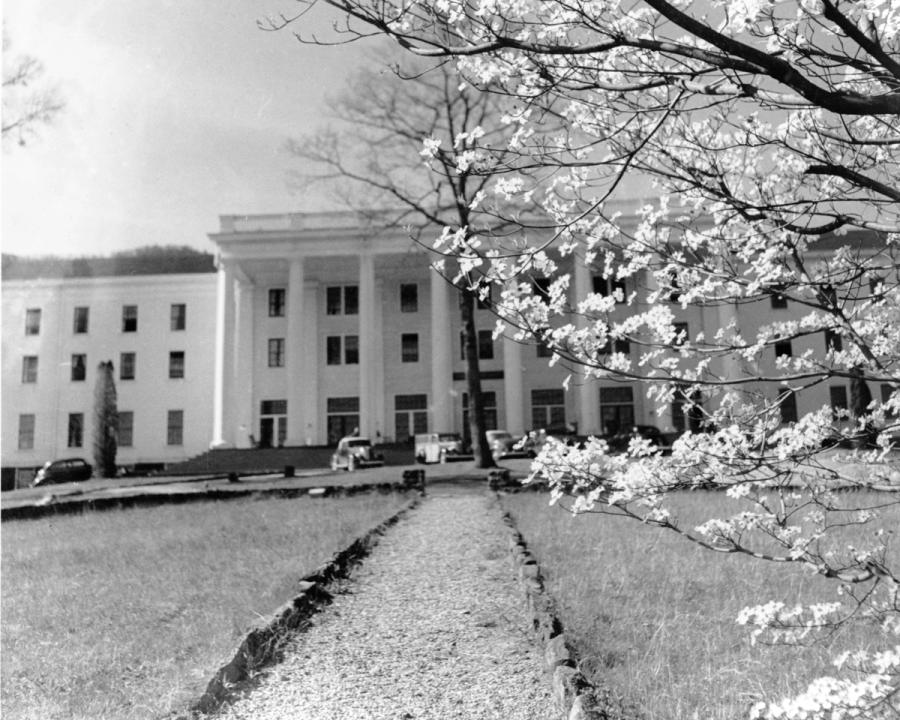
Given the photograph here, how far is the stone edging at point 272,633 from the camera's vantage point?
3.97 m

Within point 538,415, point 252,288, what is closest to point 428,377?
point 538,415

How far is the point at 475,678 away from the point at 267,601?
2.19m

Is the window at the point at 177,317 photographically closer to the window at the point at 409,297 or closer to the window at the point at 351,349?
the window at the point at 351,349

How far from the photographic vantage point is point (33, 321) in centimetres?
3719

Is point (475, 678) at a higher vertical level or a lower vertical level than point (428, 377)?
lower

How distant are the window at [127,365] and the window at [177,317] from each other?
2.39 m

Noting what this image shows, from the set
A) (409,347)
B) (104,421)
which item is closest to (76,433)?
(104,421)

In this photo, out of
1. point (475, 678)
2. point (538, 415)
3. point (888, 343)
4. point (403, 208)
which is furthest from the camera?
point (538, 415)

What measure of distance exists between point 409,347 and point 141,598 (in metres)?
31.2

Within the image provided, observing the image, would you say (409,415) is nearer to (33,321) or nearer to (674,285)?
(33,321)

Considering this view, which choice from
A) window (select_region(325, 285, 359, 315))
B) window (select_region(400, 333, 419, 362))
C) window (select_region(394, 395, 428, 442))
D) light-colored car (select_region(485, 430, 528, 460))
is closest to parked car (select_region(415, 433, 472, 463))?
light-colored car (select_region(485, 430, 528, 460))

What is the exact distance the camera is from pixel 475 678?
430 cm

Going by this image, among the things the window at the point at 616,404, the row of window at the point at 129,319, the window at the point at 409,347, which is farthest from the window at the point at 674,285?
the row of window at the point at 129,319

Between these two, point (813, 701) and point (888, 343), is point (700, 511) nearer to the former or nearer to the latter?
point (888, 343)
